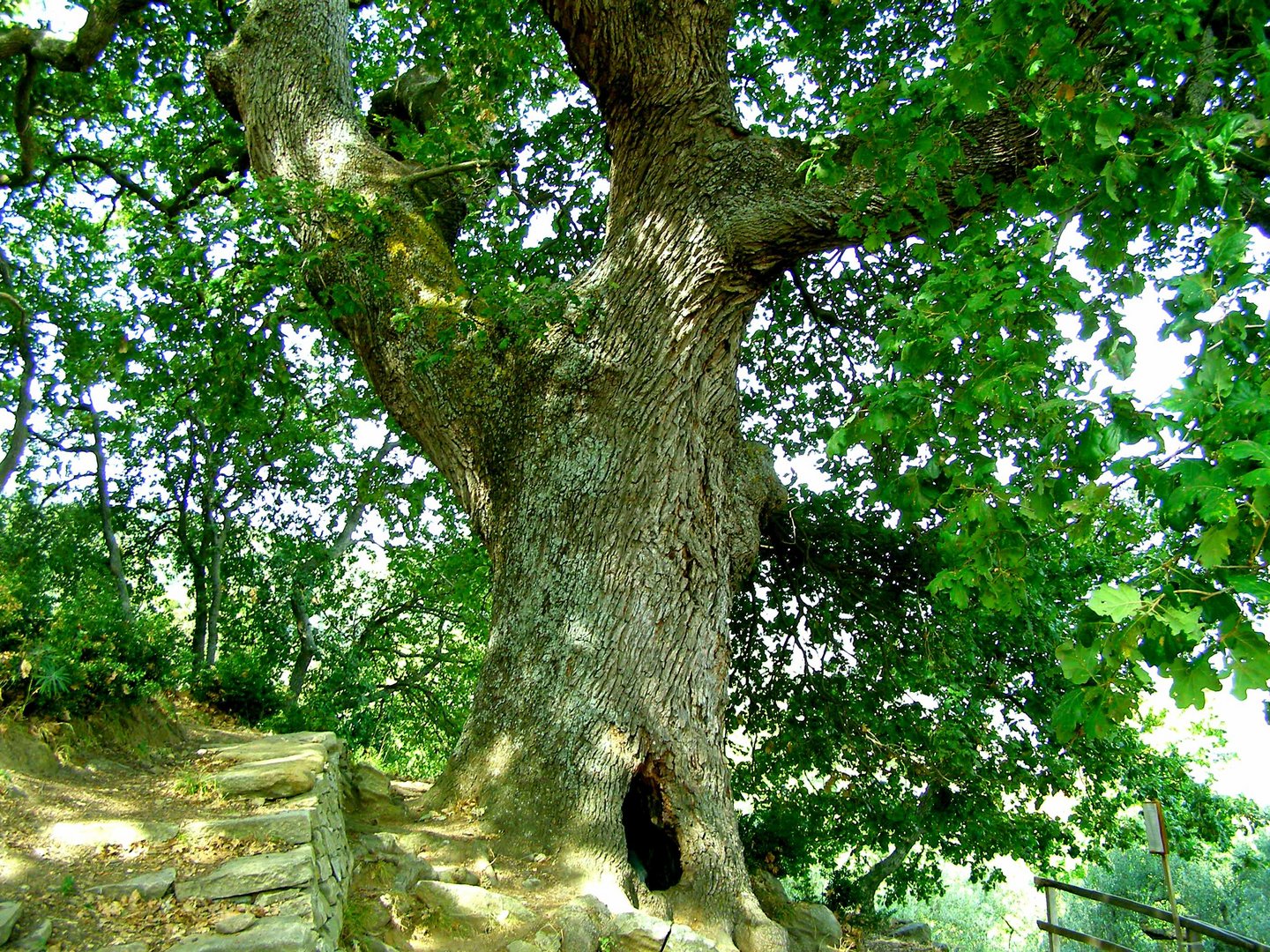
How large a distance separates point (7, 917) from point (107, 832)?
823mm

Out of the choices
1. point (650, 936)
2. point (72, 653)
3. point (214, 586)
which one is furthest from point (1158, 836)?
point (214, 586)

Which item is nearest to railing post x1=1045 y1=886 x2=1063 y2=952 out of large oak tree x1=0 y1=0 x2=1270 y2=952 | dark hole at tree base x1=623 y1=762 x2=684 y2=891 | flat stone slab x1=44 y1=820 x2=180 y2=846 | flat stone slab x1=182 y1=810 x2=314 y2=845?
large oak tree x1=0 y1=0 x2=1270 y2=952

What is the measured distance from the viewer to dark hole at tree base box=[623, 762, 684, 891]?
14.4ft

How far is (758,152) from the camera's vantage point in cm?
540

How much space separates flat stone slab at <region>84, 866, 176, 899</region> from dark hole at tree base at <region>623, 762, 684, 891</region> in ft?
7.08

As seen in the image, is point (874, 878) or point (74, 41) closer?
point (74, 41)

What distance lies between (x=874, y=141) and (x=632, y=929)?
12.2ft

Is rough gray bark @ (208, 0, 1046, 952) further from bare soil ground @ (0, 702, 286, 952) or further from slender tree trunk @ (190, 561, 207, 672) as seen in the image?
slender tree trunk @ (190, 561, 207, 672)

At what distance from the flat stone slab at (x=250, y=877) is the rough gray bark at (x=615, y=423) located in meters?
1.23

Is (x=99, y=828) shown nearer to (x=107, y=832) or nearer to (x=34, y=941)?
(x=107, y=832)

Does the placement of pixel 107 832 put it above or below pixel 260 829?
below

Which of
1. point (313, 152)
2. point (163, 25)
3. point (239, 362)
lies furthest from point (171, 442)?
point (313, 152)

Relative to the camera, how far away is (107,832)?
10.9 feet

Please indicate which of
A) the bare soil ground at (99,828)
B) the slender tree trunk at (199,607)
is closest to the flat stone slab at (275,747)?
the bare soil ground at (99,828)
